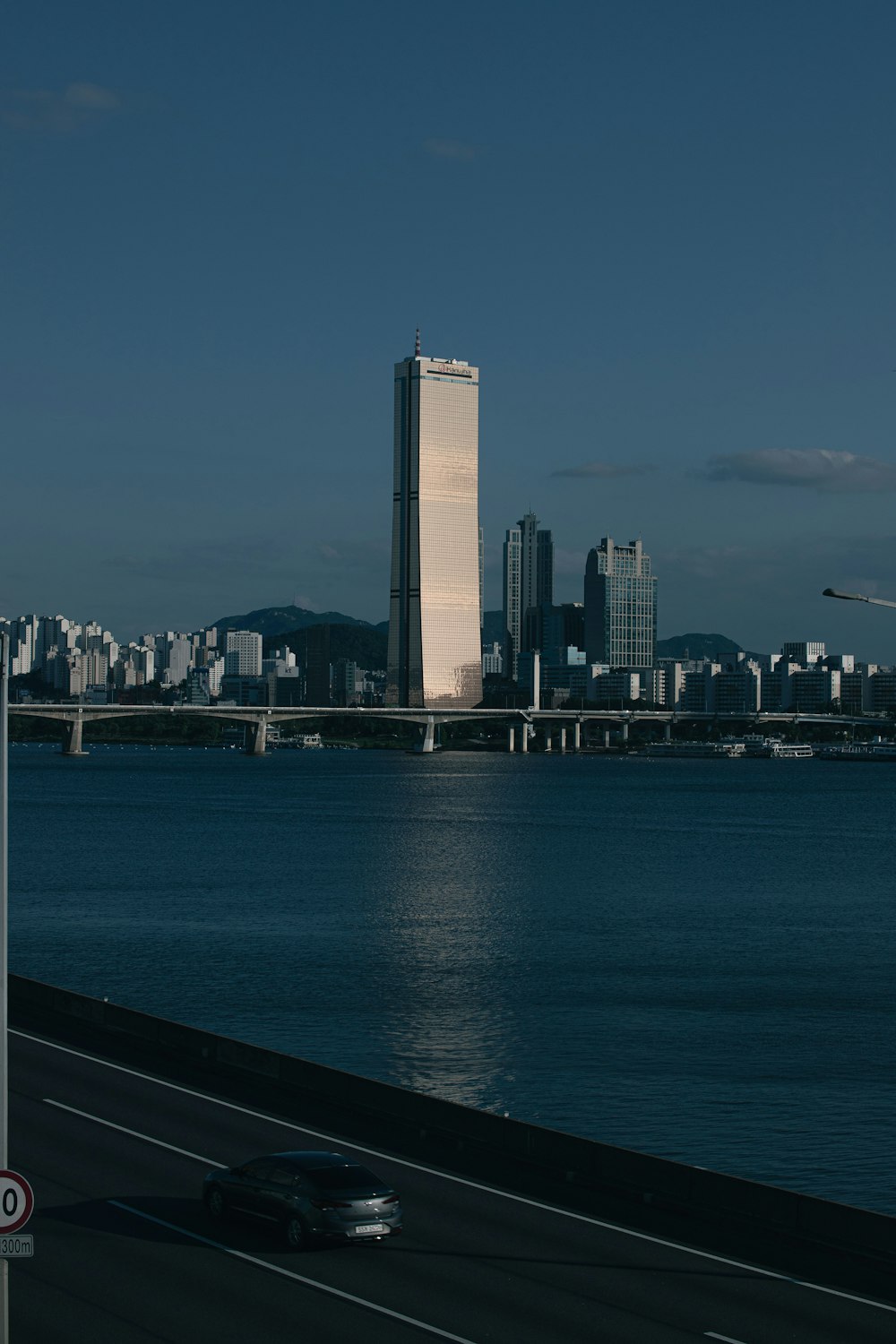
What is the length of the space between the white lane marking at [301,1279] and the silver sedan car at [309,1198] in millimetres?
520

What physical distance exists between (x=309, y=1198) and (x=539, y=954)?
33.0 metres

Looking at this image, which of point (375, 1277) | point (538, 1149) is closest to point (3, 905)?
point (375, 1277)

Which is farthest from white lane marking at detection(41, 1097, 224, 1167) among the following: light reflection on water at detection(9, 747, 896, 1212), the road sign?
the road sign

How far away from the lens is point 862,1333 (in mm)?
14531

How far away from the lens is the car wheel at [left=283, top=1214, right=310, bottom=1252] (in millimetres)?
16562

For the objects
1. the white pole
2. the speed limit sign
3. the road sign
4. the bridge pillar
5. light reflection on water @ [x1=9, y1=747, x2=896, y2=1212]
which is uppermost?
the white pole

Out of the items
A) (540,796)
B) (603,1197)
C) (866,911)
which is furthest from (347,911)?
(540,796)

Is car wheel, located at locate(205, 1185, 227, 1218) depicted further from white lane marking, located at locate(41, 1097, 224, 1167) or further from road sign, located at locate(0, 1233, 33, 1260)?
road sign, located at locate(0, 1233, 33, 1260)

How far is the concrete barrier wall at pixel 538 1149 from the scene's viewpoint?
57.7 ft

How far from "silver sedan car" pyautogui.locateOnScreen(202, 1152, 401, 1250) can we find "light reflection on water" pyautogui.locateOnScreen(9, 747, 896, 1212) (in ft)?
33.2

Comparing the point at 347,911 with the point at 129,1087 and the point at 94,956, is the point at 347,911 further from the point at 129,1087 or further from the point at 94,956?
the point at 129,1087

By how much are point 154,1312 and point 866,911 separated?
49.7 metres

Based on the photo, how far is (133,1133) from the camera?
2086 cm

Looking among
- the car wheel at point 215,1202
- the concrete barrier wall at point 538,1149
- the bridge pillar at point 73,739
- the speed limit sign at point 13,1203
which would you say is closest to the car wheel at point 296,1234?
the car wheel at point 215,1202
